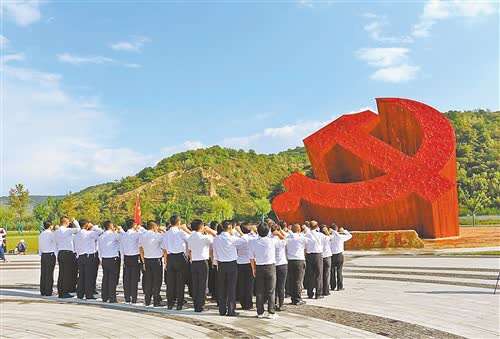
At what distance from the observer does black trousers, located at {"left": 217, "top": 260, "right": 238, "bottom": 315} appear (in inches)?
352

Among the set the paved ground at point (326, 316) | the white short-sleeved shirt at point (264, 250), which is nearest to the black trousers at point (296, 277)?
the paved ground at point (326, 316)

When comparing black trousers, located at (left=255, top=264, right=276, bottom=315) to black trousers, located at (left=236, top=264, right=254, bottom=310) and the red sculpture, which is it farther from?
the red sculpture

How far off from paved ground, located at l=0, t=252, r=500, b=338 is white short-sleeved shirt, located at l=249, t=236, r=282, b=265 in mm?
931

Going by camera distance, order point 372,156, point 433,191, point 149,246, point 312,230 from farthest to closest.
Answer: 1. point 372,156
2. point 433,191
3. point 312,230
4. point 149,246

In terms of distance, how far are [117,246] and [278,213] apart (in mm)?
13974

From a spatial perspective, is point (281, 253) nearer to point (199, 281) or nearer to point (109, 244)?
point (199, 281)

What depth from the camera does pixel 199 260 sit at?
9461mm

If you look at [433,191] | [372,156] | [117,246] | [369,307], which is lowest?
[369,307]

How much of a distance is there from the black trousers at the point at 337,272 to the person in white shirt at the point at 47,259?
20.7ft

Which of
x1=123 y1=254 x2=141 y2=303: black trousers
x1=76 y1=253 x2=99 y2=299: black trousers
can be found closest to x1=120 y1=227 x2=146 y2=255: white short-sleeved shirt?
x1=123 y1=254 x2=141 y2=303: black trousers

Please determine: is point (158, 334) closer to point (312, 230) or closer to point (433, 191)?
point (312, 230)

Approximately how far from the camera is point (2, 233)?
77.4 ft

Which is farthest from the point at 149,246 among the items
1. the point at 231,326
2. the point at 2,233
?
the point at 2,233

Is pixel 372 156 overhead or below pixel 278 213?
overhead
